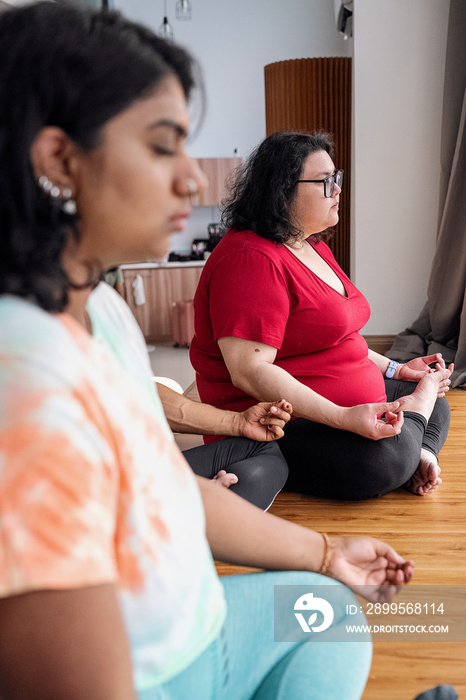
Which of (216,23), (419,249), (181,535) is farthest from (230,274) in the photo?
(216,23)

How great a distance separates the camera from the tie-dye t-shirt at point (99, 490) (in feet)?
1.49

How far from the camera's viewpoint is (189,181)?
2.01ft

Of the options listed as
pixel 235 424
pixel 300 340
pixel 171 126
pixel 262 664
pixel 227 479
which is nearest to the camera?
pixel 171 126

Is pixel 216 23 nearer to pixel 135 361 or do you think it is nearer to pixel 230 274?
pixel 230 274

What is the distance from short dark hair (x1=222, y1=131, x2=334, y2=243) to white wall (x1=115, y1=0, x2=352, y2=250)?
14.8 feet

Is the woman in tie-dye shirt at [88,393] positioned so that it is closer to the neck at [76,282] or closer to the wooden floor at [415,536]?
the neck at [76,282]

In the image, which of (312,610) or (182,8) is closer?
(312,610)

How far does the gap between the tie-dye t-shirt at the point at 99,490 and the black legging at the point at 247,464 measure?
1055 mm

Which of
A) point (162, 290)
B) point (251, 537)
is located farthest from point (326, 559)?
point (162, 290)

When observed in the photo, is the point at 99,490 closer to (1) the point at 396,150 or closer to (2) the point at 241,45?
(1) the point at 396,150

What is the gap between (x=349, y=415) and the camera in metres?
1.80

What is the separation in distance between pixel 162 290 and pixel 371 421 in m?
4.40

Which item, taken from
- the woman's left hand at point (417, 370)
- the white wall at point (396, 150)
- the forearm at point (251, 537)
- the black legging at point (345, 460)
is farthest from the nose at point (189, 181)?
the white wall at point (396, 150)

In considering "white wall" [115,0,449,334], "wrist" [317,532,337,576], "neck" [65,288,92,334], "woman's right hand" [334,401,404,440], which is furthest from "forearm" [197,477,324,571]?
"white wall" [115,0,449,334]
